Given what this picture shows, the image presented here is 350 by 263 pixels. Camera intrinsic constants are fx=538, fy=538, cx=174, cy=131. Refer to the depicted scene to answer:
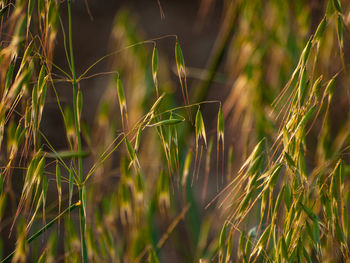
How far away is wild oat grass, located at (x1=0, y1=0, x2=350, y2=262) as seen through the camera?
553 mm

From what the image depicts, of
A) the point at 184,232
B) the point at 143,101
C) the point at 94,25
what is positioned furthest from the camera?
the point at 94,25

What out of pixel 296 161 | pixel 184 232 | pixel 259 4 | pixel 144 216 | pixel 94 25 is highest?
pixel 259 4

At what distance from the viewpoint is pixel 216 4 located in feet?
6.31

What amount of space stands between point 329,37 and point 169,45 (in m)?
1.07

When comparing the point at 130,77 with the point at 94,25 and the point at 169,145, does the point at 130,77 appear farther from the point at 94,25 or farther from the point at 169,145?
the point at 94,25

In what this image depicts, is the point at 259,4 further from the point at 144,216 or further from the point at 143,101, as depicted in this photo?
the point at 144,216

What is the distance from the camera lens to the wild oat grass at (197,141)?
553 millimetres

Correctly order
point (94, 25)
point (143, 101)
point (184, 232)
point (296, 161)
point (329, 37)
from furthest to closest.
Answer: point (94, 25) → point (184, 232) → point (143, 101) → point (329, 37) → point (296, 161)

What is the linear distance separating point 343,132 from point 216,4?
1020 mm

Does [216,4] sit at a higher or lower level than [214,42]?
higher

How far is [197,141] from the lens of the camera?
0.57m

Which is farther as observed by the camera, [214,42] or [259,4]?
[214,42]

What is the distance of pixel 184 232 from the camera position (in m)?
1.85

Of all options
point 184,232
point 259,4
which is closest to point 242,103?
point 259,4
